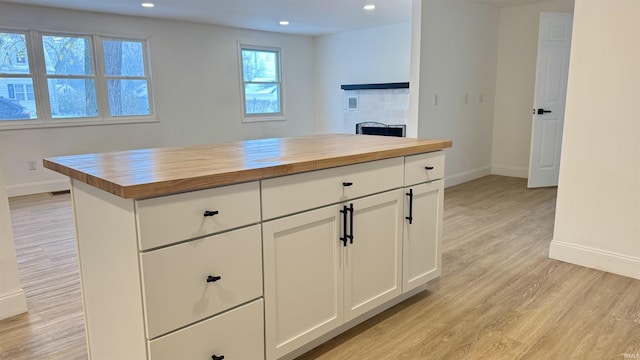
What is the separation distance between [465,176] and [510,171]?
847 mm

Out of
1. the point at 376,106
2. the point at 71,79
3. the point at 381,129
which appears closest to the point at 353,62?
the point at 376,106

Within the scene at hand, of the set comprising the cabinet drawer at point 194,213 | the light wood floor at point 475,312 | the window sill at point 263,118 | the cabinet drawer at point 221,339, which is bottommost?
the light wood floor at point 475,312

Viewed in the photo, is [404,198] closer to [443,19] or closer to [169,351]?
Result: [169,351]

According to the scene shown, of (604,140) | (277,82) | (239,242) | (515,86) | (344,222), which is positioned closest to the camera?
(239,242)

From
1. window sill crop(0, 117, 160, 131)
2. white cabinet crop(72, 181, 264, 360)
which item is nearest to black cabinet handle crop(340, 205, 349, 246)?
white cabinet crop(72, 181, 264, 360)

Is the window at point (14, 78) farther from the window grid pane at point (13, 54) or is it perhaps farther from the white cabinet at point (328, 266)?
the white cabinet at point (328, 266)

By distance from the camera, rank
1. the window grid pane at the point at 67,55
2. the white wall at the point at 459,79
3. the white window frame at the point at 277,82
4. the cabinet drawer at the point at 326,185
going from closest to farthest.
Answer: the cabinet drawer at the point at 326,185
the white wall at the point at 459,79
the window grid pane at the point at 67,55
the white window frame at the point at 277,82

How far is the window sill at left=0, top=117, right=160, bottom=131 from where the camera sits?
5.17 m

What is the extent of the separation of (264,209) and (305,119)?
6.97 m

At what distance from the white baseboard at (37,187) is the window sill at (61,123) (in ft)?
2.29

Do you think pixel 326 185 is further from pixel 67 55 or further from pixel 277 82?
pixel 277 82

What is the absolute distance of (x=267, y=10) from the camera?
18.6 feet

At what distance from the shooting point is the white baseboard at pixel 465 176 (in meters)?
5.49

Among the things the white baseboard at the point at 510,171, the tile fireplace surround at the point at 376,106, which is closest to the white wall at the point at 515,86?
the white baseboard at the point at 510,171
